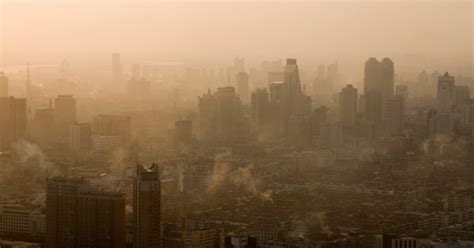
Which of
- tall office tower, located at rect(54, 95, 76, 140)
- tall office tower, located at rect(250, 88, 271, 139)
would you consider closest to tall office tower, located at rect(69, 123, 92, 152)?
tall office tower, located at rect(54, 95, 76, 140)

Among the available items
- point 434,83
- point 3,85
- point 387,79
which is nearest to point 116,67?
point 3,85

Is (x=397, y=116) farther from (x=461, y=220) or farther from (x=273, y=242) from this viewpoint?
(x=273, y=242)

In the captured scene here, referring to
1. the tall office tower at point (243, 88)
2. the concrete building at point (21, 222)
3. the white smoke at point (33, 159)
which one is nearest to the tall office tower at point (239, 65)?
the tall office tower at point (243, 88)

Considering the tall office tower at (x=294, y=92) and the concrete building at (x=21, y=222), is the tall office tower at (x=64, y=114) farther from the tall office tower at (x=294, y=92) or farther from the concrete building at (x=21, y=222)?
the concrete building at (x=21, y=222)

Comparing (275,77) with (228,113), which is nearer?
(228,113)

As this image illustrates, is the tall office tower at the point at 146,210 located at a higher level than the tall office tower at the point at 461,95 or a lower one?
lower

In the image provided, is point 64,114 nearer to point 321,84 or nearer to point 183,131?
point 183,131

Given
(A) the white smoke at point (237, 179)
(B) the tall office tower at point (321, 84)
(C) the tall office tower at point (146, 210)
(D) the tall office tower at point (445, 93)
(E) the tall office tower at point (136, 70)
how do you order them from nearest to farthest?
(C) the tall office tower at point (146, 210), (A) the white smoke at point (237, 179), (D) the tall office tower at point (445, 93), (E) the tall office tower at point (136, 70), (B) the tall office tower at point (321, 84)
